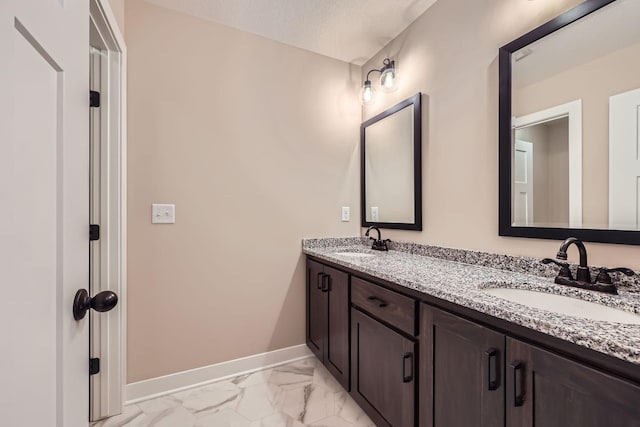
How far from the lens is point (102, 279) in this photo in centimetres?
154

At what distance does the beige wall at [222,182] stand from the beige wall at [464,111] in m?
0.75

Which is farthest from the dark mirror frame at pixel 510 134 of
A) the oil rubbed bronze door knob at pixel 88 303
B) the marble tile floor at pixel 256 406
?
the oil rubbed bronze door knob at pixel 88 303

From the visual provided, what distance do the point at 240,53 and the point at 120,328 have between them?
1915 millimetres

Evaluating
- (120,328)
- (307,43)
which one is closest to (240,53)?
(307,43)

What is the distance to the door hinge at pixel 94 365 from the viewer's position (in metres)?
1.55

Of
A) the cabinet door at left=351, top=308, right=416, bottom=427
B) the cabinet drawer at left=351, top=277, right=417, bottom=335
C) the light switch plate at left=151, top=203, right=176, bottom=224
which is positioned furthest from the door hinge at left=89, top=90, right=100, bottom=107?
the cabinet door at left=351, top=308, right=416, bottom=427

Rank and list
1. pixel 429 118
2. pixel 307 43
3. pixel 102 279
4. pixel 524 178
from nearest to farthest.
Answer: pixel 524 178
pixel 102 279
pixel 429 118
pixel 307 43

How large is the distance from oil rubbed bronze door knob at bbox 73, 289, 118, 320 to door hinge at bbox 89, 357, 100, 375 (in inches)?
48.4

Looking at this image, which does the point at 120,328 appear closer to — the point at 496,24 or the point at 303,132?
the point at 303,132

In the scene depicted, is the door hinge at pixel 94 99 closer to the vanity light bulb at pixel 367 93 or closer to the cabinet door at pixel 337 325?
the cabinet door at pixel 337 325

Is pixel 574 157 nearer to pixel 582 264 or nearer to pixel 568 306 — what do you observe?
pixel 582 264

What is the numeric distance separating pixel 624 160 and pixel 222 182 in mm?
1994

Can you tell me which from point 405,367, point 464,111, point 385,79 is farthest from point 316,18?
point 405,367

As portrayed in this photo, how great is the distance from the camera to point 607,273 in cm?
101
